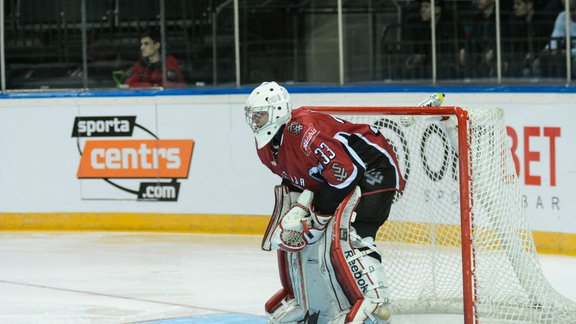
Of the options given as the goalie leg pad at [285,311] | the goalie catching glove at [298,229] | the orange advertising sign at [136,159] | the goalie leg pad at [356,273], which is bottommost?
the goalie leg pad at [285,311]

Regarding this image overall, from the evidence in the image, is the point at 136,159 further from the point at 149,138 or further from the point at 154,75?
the point at 154,75

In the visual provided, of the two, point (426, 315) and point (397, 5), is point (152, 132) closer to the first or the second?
point (397, 5)

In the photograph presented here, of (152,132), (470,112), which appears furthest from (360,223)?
(152,132)

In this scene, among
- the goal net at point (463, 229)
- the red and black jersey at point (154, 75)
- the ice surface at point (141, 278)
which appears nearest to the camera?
the goal net at point (463, 229)

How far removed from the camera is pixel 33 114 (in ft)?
33.6

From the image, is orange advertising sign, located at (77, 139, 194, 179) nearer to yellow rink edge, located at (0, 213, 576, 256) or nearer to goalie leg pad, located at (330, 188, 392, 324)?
yellow rink edge, located at (0, 213, 576, 256)

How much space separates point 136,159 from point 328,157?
4878 mm

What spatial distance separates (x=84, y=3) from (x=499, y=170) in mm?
5324

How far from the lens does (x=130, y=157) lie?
397 inches

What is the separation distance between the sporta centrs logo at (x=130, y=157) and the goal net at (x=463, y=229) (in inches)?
115

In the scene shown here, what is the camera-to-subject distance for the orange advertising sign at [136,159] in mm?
9953

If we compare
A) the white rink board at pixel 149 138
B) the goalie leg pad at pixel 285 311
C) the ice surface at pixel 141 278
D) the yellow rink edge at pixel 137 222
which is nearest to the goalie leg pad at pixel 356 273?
the goalie leg pad at pixel 285 311

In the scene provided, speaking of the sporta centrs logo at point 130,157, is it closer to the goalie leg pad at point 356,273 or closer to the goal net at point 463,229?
the goal net at point 463,229

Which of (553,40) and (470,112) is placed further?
(553,40)
